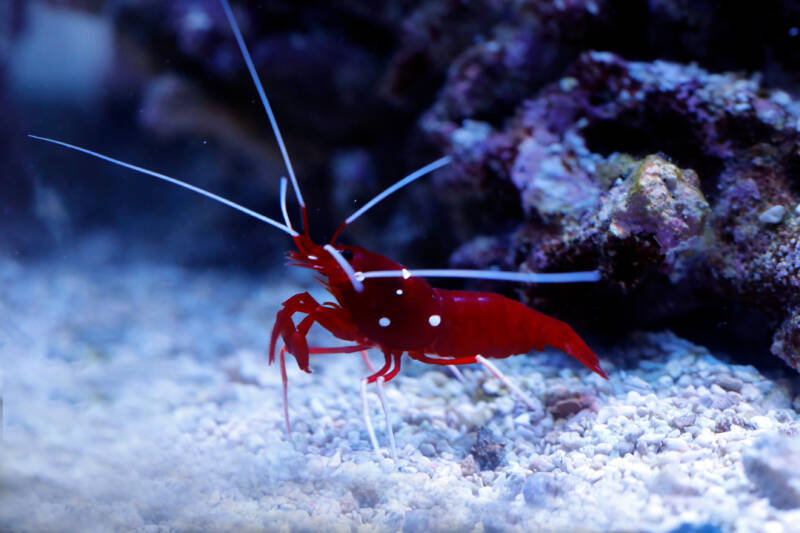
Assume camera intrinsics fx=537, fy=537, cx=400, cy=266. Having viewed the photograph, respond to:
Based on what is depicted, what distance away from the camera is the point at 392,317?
2662mm

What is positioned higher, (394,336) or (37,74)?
(37,74)

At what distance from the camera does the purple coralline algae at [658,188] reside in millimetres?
2684

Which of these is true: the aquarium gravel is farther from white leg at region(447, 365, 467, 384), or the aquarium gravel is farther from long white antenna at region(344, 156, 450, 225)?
long white antenna at region(344, 156, 450, 225)

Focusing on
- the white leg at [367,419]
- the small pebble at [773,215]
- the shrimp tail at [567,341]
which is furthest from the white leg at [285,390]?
the small pebble at [773,215]

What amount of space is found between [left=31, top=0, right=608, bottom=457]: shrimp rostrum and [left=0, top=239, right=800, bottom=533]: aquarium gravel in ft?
0.97

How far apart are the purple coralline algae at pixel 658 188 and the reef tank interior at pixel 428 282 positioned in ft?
0.05

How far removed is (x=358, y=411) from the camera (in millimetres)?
3205

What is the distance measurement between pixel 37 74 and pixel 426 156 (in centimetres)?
358

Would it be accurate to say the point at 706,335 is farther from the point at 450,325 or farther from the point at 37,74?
the point at 37,74

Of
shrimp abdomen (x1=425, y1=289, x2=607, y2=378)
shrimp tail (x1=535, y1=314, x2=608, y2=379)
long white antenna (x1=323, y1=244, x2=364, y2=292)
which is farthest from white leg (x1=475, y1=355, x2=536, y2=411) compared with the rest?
long white antenna (x1=323, y1=244, x2=364, y2=292)

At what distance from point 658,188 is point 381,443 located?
1884 mm

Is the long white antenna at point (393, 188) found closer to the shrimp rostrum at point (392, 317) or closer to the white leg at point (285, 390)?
the shrimp rostrum at point (392, 317)

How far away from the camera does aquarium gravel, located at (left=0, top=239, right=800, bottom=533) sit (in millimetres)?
1802

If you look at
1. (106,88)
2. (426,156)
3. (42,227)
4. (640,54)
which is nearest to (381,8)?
(426,156)
